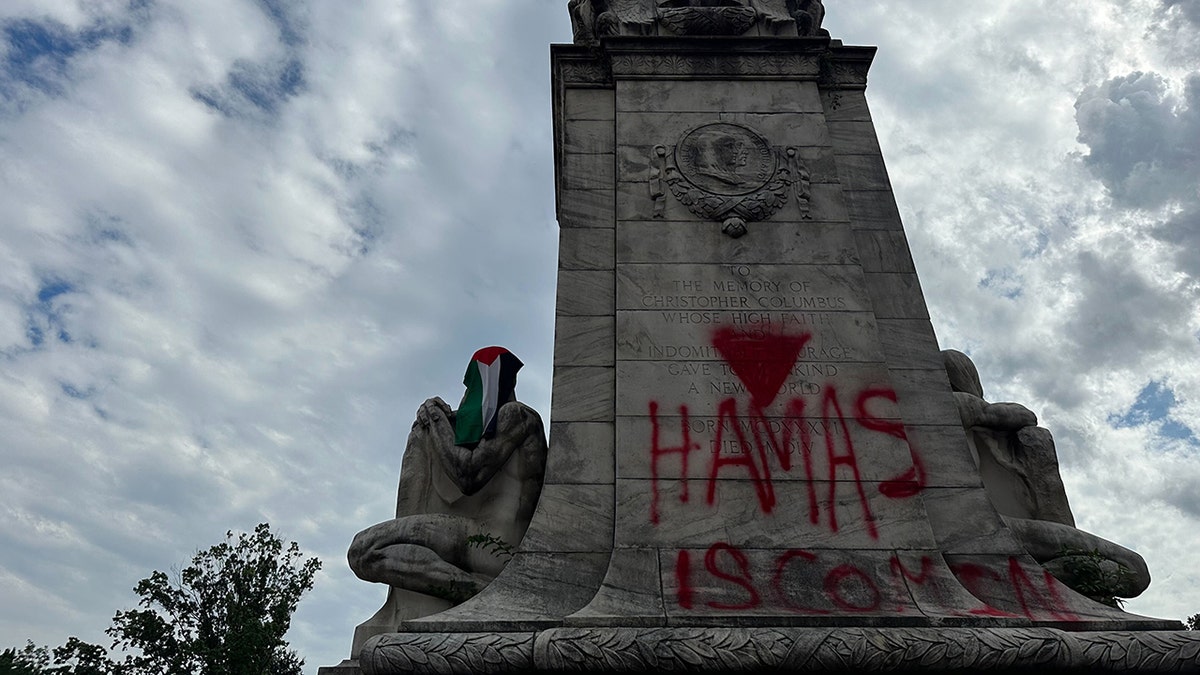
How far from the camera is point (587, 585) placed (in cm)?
863

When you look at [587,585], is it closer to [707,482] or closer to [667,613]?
[667,613]

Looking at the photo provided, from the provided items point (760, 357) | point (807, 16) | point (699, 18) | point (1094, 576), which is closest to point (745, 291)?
point (760, 357)

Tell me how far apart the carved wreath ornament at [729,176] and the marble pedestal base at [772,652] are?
5.08 m

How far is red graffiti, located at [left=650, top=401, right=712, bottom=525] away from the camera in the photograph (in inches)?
354

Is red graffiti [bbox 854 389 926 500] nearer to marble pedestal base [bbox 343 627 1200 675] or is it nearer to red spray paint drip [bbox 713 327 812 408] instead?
red spray paint drip [bbox 713 327 812 408]

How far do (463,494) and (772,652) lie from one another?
4.26 meters

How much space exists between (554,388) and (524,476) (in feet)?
3.64

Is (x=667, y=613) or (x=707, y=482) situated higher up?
(x=707, y=482)

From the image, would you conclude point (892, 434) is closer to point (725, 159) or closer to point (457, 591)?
point (725, 159)

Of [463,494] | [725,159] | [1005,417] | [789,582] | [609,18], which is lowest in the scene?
[789,582]

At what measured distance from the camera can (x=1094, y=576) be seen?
30.3 ft

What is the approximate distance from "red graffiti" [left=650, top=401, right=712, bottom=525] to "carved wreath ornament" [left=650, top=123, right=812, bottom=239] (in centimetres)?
259

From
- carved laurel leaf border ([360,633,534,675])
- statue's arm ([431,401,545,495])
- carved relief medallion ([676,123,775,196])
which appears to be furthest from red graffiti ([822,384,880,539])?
carved laurel leaf border ([360,633,534,675])

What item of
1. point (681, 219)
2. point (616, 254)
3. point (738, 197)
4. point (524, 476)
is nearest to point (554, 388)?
point (524, 476)
